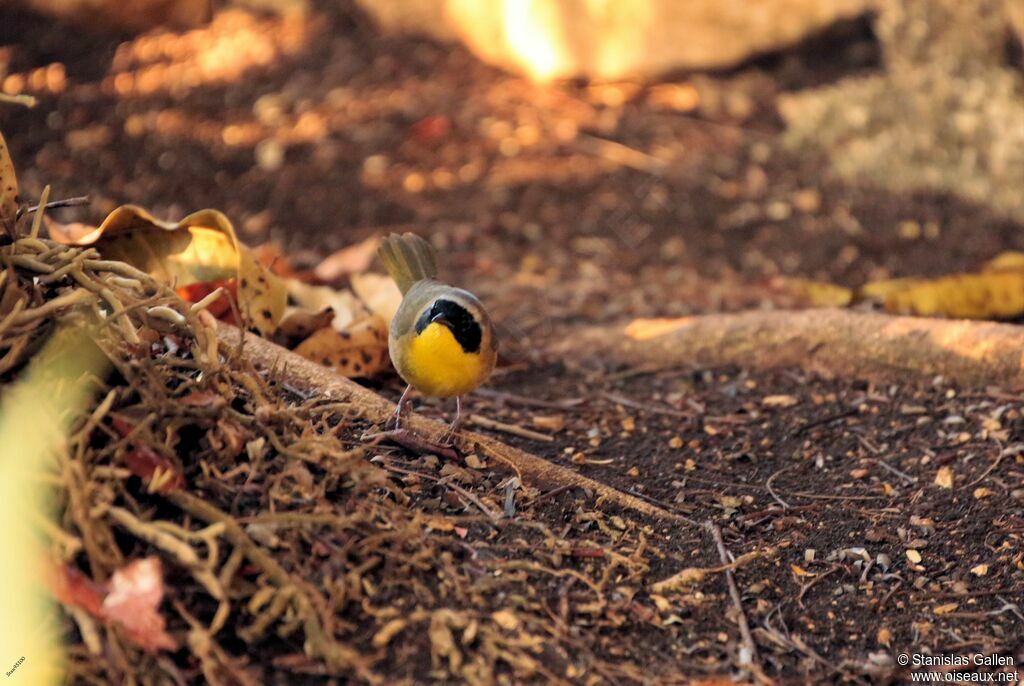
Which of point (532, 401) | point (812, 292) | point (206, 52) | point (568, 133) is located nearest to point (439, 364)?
point (532, 401)

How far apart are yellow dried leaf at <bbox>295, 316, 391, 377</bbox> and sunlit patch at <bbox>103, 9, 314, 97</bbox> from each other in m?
4.19

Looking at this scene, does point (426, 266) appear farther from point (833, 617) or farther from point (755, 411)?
point (833, 617)

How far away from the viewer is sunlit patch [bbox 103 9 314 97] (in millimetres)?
7512

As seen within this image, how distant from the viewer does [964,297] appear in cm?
464

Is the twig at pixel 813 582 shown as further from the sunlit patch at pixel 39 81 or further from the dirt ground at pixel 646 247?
the sunlit patch at pixel 39 81

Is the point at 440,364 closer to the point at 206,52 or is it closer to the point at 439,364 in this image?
the point at 439,364

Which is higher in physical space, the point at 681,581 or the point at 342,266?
the point at 342,266

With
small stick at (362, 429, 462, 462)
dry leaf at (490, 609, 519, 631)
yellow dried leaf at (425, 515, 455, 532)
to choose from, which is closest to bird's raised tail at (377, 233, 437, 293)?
small stick at (362, 429, 462, 462)

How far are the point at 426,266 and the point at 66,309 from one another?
149 centimetres

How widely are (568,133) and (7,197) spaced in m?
4.97

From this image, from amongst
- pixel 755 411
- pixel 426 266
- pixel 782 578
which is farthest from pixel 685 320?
pixel 782 578

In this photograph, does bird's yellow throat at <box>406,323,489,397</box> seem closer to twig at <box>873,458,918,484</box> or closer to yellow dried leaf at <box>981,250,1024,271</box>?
twig at <box>873,458,918,484</box>

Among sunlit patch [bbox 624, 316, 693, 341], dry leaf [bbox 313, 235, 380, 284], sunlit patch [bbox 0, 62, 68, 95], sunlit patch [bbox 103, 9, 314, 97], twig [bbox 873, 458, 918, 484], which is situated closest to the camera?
twig [bbox 873, 458, 918, 484]

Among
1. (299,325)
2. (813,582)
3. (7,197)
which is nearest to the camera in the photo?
(7,197)
